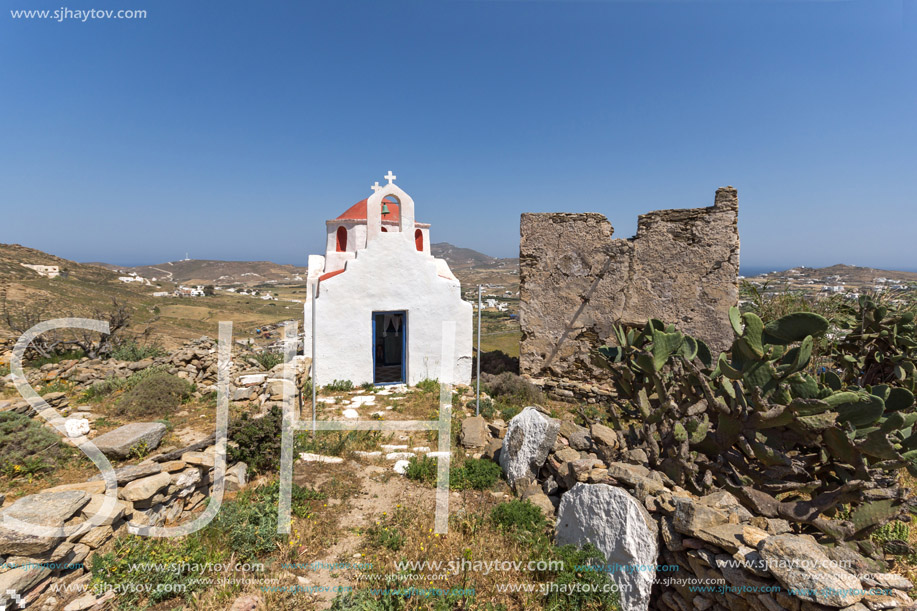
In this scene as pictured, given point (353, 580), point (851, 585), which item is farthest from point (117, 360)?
point (851, 585)

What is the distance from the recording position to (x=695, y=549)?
10.5 ft

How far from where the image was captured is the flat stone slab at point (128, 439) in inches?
168

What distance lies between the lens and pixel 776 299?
354 inches

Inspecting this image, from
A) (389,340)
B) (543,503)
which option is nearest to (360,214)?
(389,340)

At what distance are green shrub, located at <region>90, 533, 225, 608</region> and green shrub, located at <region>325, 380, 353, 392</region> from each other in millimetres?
5467

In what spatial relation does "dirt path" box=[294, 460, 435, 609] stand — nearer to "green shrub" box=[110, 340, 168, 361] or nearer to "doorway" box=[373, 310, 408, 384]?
"green shrub" box=[110, 340, 168, 361]

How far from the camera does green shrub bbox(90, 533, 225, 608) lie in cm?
321

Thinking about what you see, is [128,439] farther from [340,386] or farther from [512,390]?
[512,390]

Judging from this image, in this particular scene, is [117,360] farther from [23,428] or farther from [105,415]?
[23,428]

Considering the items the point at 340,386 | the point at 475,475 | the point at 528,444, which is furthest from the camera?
the point at 340,386

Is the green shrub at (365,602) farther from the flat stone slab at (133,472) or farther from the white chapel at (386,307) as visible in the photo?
the white chapel at (386,307)

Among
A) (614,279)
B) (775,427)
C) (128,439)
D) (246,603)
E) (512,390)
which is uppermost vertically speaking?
(614,279)

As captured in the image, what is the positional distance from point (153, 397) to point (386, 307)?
4.84 m

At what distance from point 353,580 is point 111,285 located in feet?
122
